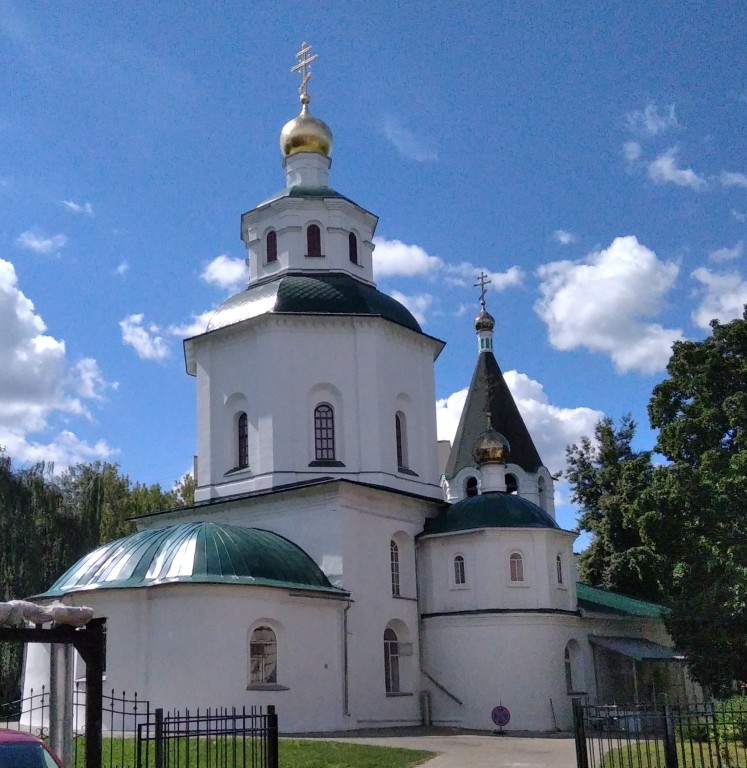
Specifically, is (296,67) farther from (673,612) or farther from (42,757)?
(42,757)

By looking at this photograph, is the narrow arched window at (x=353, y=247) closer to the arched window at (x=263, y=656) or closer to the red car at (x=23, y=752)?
the arched window at (x=263, y=656)

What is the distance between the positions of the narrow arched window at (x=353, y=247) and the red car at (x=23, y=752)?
2029 centimetres

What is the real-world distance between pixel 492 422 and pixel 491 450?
7.18 metres

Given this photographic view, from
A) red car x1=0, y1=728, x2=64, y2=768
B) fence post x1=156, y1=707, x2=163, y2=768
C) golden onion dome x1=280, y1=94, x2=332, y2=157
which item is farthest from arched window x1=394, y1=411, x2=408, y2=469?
red car x1=0, y1=728, x2=64, y2=768

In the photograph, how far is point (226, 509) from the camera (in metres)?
23.6

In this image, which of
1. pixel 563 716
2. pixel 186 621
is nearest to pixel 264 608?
pixel 186 621

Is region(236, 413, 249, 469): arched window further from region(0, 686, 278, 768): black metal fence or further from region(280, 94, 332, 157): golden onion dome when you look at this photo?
region(280, 94, 332, 157): golden onion dome

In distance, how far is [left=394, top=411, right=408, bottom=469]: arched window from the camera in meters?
25.0

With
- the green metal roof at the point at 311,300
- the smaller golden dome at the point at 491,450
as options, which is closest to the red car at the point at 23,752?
the green metal roof at the point at 311,300

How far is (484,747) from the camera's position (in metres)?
17.8

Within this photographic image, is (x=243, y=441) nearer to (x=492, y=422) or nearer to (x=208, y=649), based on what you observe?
(x=208, y=649)

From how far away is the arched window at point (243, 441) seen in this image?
24.2m

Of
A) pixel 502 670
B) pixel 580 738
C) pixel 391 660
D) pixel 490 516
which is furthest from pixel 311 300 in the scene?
pixel 580 738

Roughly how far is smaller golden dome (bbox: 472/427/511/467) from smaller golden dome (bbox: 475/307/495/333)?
1039cm
